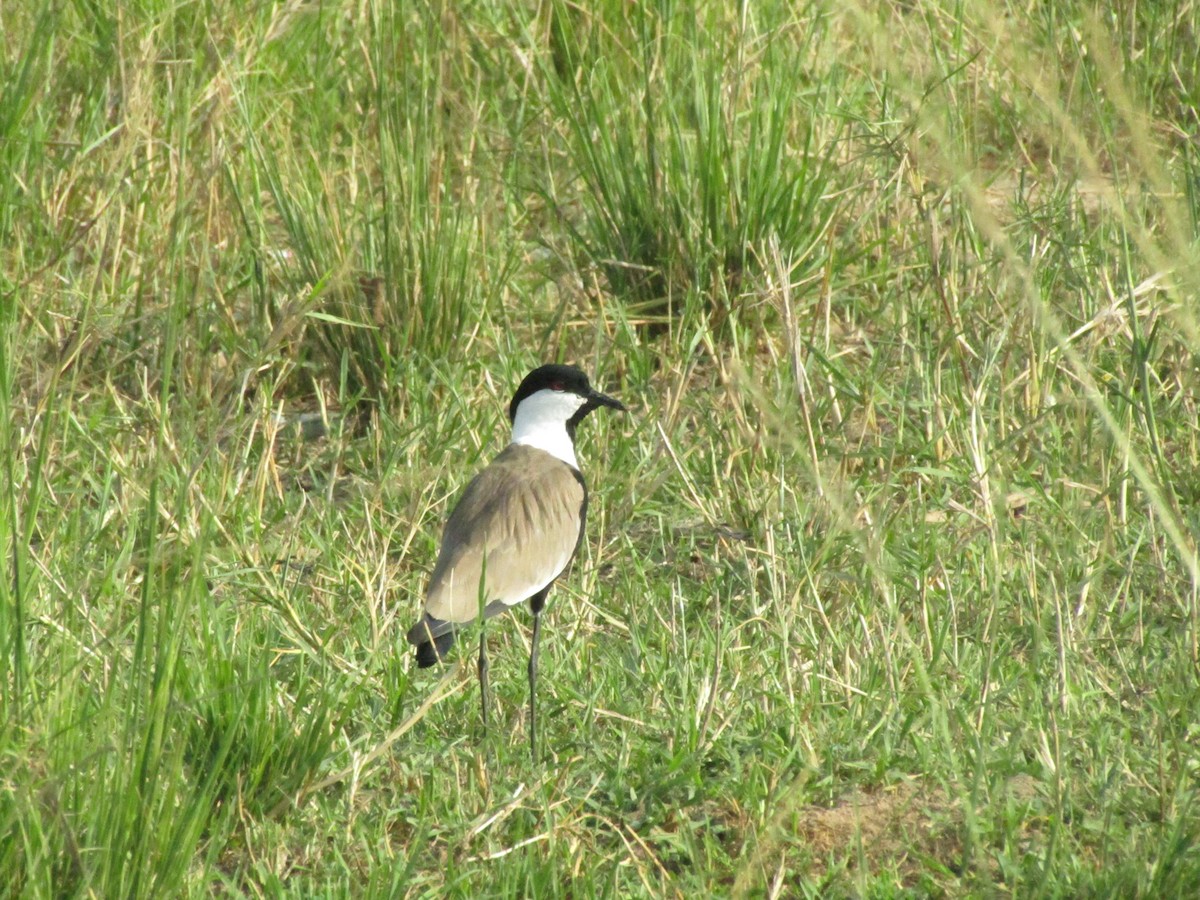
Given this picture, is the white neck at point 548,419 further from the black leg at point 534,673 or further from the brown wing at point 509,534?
the black leg at point 534,673

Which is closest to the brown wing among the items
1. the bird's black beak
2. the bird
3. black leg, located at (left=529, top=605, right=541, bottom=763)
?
the bird

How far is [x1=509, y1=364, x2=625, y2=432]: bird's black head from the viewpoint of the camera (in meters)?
4.64

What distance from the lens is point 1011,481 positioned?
4.55 m

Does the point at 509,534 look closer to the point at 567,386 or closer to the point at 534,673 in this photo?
the point at 534,673

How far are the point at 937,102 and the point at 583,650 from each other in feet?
7.41

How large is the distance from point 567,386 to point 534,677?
43.0 inches

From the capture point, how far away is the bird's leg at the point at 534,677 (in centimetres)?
359

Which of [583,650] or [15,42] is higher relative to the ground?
[15,42]

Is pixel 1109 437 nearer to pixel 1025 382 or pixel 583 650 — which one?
pixel 1025 382

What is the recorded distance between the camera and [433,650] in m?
3.80

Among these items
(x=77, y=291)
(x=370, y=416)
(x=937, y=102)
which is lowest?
(x=370, y=416)

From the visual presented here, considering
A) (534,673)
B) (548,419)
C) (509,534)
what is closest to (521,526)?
(509,534)

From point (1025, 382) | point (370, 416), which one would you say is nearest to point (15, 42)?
point (370, 416)

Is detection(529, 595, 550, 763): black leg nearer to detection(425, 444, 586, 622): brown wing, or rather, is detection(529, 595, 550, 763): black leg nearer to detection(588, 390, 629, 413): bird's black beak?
detection(425, 444, 586, 622): brown wing
